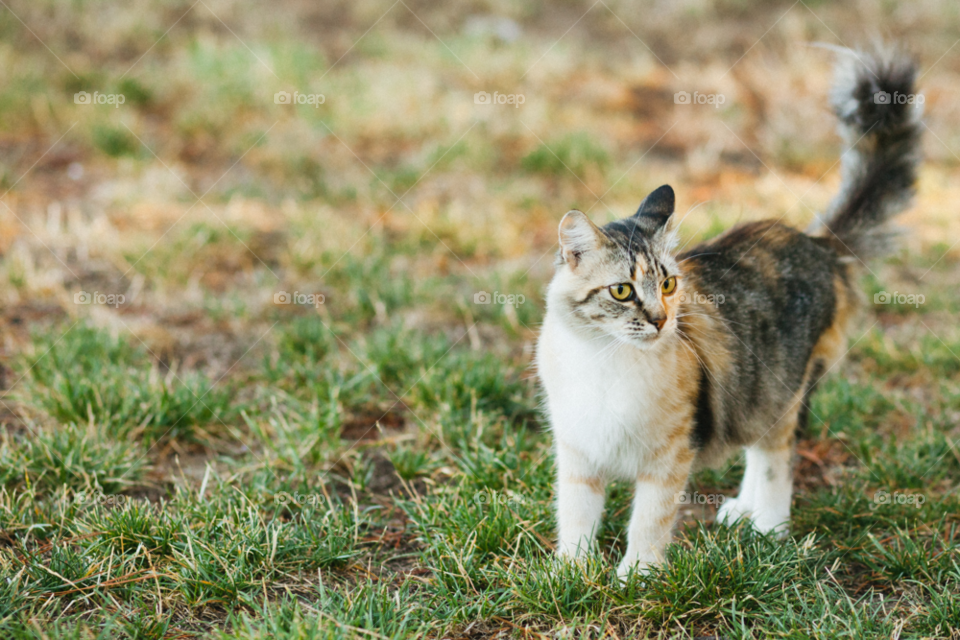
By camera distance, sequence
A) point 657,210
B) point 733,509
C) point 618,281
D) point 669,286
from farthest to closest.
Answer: point 733,509, point 657,210, point 669,286, point 618,281

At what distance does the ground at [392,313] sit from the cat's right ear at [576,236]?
3.64ft

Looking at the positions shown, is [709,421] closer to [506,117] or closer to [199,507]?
[199,507]

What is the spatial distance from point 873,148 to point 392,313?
3024 millimetres

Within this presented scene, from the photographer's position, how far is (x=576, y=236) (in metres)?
3.07

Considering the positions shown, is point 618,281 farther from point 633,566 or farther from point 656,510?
point 633,566

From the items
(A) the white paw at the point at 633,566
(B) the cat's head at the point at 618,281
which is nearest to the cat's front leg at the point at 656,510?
(A) the white paw at the point at 633,566

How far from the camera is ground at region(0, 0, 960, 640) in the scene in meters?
3.00

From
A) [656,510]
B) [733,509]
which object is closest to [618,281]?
[656,510]

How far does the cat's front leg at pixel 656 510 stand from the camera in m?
3.12

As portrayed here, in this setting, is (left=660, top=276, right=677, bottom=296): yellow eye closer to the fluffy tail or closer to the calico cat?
the calico cat

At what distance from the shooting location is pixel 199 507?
333 cm

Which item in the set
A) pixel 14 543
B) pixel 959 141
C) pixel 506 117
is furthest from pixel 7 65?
pixel 959 141

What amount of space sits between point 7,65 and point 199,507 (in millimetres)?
6644

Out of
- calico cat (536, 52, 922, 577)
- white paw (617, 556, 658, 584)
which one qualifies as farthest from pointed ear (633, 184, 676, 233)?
white paw (617, 556, 658, 584)
